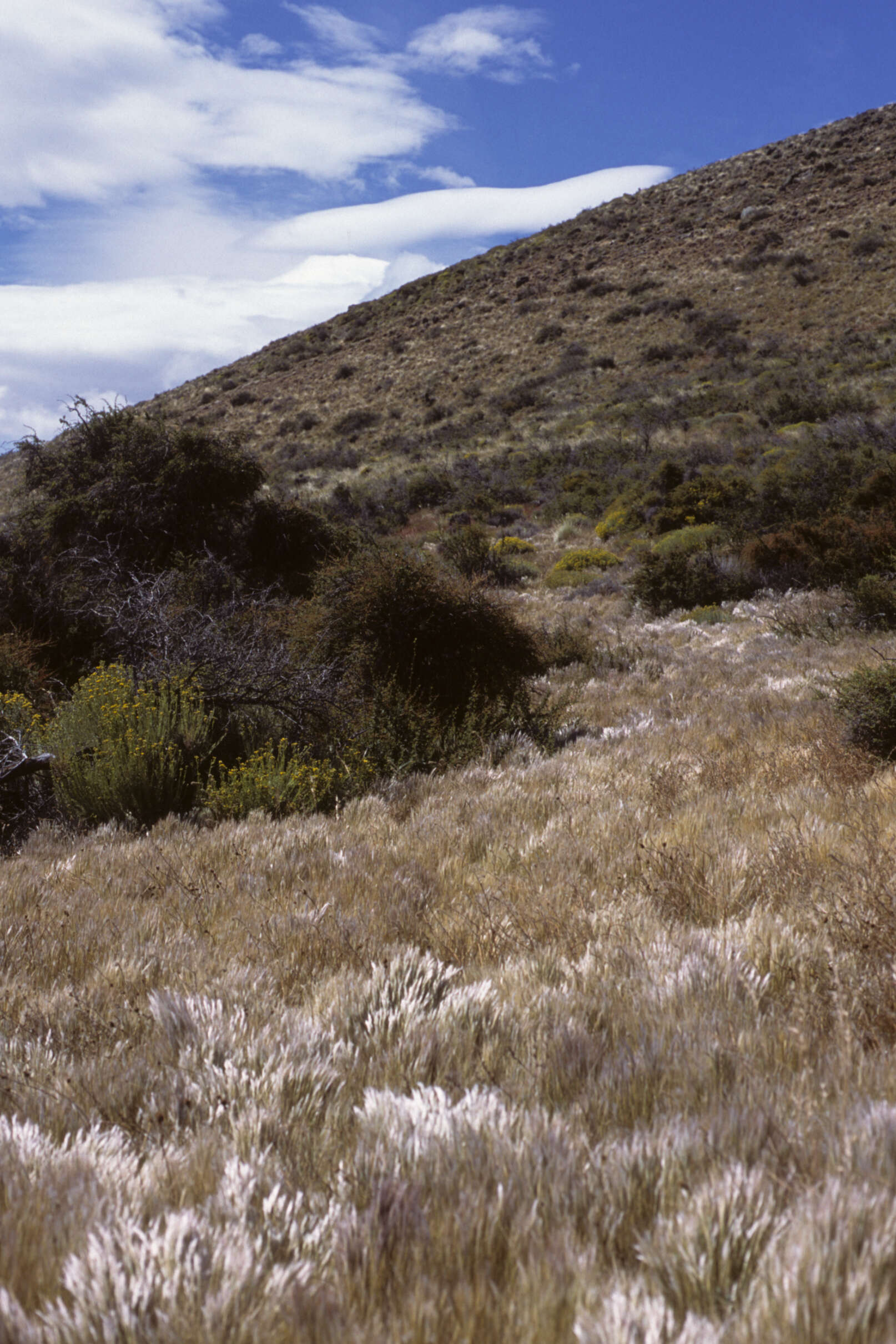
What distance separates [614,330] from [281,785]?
153 feet

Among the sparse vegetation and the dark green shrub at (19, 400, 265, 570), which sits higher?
the dark green shrub at (19, 400, 265, 570)

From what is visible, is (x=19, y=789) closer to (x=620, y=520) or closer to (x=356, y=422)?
(x=620, y=520)

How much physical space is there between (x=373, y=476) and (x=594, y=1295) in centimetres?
3244

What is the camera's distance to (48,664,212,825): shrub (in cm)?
529

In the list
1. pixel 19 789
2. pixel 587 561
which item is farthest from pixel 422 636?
pixel 587 561

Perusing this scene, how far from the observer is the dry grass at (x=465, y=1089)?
1150mm

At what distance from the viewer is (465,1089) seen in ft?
5.84

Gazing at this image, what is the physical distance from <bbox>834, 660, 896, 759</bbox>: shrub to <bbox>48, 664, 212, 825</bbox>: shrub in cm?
494

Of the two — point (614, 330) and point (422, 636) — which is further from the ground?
point (614, 330)

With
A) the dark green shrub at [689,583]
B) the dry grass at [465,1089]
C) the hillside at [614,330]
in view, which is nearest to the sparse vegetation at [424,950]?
the dry grass at [465,1089]

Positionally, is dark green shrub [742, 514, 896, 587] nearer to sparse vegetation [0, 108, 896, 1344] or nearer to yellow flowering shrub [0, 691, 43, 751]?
sparse vegetation [0, 108, 896, 1344]

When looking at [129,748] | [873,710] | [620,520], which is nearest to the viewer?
[873,710]

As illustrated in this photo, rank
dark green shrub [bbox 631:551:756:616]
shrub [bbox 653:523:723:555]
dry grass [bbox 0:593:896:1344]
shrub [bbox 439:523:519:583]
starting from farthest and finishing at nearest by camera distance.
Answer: shrub [bbox 439:523:519:583] → shrub [bbox 653:523:723:555] → dark green shrub [bbox 631:551:756:616] → dry grass [bbox 0:593:896:1344]

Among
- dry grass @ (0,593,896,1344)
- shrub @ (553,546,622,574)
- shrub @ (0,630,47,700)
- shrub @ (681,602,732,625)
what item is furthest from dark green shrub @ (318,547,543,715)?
shrub @ (553,546,622,574)
